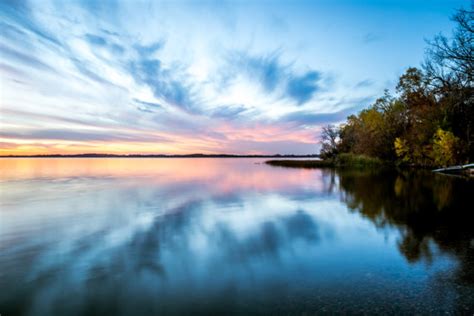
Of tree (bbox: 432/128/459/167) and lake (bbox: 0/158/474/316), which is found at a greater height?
tree (bbox: 432/128/459/167)

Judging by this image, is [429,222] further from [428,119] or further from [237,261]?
[428,119]

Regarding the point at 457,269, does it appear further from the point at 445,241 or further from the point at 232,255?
the point at 232,255

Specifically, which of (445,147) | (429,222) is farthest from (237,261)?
(445,147)

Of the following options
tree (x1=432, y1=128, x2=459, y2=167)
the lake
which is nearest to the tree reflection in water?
the lake

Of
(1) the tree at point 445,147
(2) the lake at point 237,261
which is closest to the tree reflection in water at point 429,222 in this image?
(2) the lake at point 237,261

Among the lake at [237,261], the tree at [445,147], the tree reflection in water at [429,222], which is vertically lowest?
the lake at [237,261]

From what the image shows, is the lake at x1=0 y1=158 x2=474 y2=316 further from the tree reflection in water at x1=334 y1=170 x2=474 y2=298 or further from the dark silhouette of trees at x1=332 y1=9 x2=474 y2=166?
the dark silhouette of trees at x1=332 y1=9 x2=474 y2=166

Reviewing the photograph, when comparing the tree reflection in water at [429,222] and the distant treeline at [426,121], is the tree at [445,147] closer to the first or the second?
the distant treeline at [426,121]

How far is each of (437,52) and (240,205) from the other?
54.9ft

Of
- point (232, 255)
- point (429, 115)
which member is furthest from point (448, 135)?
point (232, 255)

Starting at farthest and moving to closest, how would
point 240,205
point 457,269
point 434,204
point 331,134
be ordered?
point 331,134 < point 240,205 < point 434,204 < point 457,269

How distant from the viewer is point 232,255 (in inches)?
243

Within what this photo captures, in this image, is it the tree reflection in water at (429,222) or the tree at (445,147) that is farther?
the tree at (445,147)

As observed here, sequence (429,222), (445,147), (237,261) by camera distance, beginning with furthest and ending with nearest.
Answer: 1. (445,147)
2. (429,222)
3. (237,261)
